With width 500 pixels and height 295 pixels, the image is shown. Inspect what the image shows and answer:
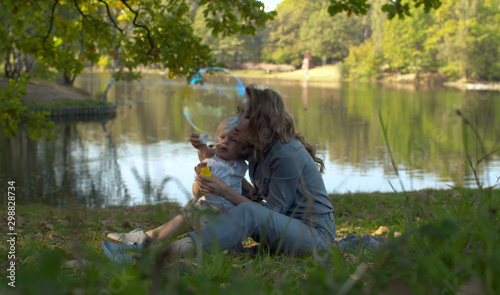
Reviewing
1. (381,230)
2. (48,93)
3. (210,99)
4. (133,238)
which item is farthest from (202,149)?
(48,93)

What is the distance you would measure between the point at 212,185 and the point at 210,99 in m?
1.94

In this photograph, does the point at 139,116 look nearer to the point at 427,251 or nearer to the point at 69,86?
the point at 69,86

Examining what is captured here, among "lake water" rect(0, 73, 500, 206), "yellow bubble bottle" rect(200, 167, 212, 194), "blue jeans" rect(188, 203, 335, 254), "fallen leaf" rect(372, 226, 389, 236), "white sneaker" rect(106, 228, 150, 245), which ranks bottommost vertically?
"lake water" rect(0, 73, 500, 206)

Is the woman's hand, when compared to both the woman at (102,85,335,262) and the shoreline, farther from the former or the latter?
the shoreline

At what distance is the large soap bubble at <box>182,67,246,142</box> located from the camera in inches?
201

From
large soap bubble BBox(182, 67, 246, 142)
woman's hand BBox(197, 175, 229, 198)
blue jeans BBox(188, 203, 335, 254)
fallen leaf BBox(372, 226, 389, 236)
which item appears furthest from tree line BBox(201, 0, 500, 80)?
blue jeans BBox(188, 203, 335, 254)

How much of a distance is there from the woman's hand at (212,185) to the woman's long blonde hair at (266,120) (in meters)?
0.35

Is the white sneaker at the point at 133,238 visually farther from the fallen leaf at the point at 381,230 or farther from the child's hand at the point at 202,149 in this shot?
the fallen leaf at the point at 381,230

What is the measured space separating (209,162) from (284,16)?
104868 mm

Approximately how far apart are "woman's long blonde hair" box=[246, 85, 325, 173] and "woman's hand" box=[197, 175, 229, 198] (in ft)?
1.16

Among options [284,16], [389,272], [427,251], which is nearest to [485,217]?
[427,251]

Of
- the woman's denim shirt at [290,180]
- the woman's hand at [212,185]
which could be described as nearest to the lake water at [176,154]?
the woman's denim shirt at [290,180]

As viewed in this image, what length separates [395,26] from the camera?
73125 millimetres

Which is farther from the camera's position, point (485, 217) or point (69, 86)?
point (69, 86)
